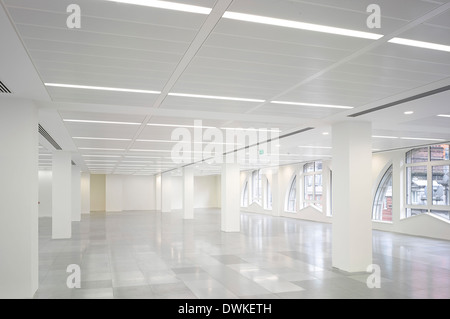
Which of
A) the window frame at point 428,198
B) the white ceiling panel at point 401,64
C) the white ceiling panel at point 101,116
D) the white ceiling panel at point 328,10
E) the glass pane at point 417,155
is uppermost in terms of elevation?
the white ceiling panel at point 328,10

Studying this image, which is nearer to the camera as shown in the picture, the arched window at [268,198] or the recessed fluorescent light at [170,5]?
the recessed fluorescent light at [170,5]

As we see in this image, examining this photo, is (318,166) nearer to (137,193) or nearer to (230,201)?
(230,201)

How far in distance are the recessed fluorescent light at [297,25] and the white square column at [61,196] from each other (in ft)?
56.2

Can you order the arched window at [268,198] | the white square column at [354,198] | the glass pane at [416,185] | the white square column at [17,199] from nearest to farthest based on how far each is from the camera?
the white square column at [17,199]
the white square column at [354,198]
the glass pane at [416,185]
the arched window at [268,198]

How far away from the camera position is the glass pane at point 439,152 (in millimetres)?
20281

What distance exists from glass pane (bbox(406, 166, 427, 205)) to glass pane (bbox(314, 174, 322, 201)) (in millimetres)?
8913

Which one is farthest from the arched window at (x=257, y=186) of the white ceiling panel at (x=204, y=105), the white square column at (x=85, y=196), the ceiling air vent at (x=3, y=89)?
the ceiling air vent at (x=3, y=89)

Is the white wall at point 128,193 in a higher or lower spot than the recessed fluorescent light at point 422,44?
lower

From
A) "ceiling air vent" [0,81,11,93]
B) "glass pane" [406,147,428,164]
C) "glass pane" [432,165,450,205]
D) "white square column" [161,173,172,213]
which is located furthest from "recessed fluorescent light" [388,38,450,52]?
"white square column" [161,173,172,213]

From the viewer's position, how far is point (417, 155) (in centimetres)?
2192

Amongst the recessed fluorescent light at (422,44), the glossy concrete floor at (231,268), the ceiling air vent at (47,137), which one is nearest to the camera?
the recessed fluorescent light at (422,44)

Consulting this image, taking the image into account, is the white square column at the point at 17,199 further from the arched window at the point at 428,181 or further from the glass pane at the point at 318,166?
the glass pane at the point at 318,166

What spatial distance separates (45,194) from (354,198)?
34855 millimetres
